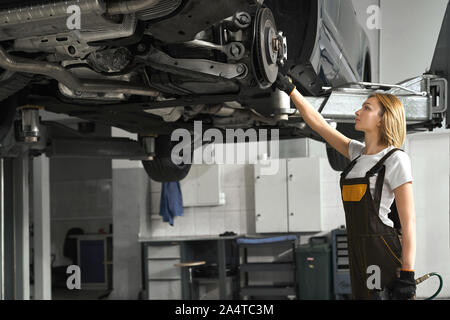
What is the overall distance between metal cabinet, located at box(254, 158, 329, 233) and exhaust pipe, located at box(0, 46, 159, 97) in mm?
4767

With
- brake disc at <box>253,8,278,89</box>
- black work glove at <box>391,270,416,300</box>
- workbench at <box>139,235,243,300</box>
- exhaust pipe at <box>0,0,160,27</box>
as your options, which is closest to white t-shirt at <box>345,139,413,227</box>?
black work glove at <box>391,270,416,300</box>

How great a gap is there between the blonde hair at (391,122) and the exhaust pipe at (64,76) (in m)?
1.05

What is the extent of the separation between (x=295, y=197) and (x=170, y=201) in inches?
67.1

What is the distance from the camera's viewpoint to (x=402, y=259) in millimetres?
1787

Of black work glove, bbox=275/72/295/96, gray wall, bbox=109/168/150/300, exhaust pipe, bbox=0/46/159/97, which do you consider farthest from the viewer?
gray wall, bbox=109/168/150/300

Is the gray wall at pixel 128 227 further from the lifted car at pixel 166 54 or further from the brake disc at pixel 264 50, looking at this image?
the brake disc at pixel 264 50

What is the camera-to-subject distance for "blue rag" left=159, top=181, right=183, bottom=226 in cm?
746

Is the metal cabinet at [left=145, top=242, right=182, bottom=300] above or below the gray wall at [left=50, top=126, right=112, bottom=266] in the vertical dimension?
below

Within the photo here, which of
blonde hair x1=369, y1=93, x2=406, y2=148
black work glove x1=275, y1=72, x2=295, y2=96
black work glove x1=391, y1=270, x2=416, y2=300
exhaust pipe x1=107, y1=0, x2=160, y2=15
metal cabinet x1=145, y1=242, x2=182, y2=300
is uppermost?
exhaust pipe x1=107, y1=0, x2=160, y2=15

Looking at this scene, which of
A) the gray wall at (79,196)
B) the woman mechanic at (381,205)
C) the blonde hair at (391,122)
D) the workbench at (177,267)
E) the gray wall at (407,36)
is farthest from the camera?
the gray wall at (79,196)

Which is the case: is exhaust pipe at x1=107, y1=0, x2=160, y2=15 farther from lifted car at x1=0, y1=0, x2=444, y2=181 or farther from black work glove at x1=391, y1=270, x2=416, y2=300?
black work glove at x1=391, y1=270, x2=416, y2=300

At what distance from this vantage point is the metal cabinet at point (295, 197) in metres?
7.08

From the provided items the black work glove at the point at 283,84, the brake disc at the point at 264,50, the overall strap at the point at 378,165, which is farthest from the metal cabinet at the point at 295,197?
the overall strap at the point at 378,165

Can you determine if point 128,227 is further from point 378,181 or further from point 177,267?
point 378,181
